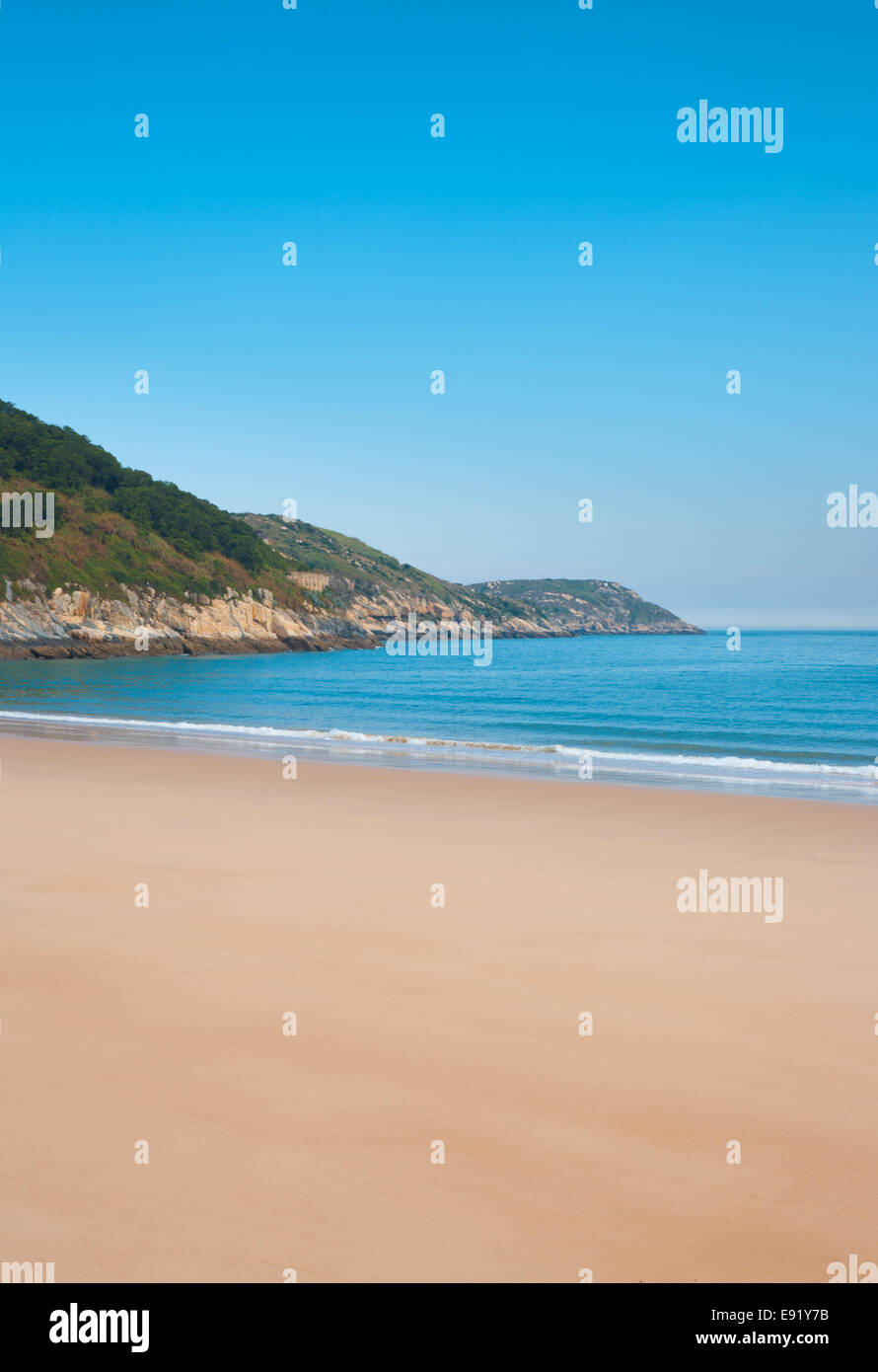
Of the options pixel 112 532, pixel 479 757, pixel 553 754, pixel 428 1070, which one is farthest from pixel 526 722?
pixel 112 532

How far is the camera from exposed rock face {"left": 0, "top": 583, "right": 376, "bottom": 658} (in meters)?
93.8

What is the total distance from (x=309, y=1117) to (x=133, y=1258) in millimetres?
1114

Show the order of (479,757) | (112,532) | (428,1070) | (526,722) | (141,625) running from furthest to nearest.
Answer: (112,532) < (141,625) < (526,722) < (479,757) < (428,1070)

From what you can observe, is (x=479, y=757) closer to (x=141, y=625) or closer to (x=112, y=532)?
(x=141, y=625)

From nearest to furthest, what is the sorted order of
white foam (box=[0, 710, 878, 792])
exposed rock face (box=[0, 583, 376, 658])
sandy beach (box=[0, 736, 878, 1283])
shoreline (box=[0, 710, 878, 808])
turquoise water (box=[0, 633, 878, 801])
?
sandy beach (box=[0, 736, 878, 1283]), shoreline (box=[0, 710, 878, 808]), white foam (box=[0, 710, 878, 792]), turquoise water (box=[0, 633, 878, 801]), exposed rock face (box=[0, 583, 376, 658])

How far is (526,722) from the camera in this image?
3466cm

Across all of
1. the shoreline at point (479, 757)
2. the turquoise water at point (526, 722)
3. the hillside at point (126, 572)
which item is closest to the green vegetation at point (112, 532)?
the hillside at point (126, 572)

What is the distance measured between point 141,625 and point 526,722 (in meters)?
79.5

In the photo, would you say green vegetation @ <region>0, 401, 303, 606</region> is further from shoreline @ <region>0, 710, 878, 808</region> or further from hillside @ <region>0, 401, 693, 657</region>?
shoreline @ <region>0, 710, 878, 808</region>

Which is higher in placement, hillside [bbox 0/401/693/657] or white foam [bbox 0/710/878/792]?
hillside [bbox 0/401/693/657]

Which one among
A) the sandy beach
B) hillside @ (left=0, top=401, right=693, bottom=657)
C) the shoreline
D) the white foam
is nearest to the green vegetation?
hillside @ (left=0, top=401, right=693, bottom=657)

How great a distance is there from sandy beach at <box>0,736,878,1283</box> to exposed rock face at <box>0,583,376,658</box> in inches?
3568
